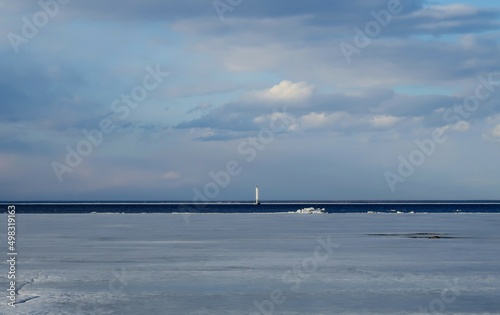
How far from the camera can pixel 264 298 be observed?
2147cm

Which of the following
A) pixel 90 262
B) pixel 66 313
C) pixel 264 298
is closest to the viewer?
pixel 66 313

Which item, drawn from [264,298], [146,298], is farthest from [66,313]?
[264,298]

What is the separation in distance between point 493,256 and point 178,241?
17908 millimetres

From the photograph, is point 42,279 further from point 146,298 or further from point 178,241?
point 178,241

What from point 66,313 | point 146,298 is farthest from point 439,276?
point 66,313

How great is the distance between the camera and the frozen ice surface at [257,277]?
20.2 m

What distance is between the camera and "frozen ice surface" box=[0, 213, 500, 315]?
20.2 metres

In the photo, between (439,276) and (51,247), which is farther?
(51,247)

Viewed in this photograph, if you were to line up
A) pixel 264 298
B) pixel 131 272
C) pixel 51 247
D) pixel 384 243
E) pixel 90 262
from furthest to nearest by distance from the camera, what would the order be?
pixel 384 243 < pixel 51 247 < pixel 90 262 < pixel 131 272 < pixel 264 298

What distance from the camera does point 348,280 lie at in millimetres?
25234

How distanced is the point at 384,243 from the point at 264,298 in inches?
849

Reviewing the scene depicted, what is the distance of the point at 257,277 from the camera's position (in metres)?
26.1

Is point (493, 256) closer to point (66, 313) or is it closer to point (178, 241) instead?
point (178, 241)

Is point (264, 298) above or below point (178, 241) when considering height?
below
